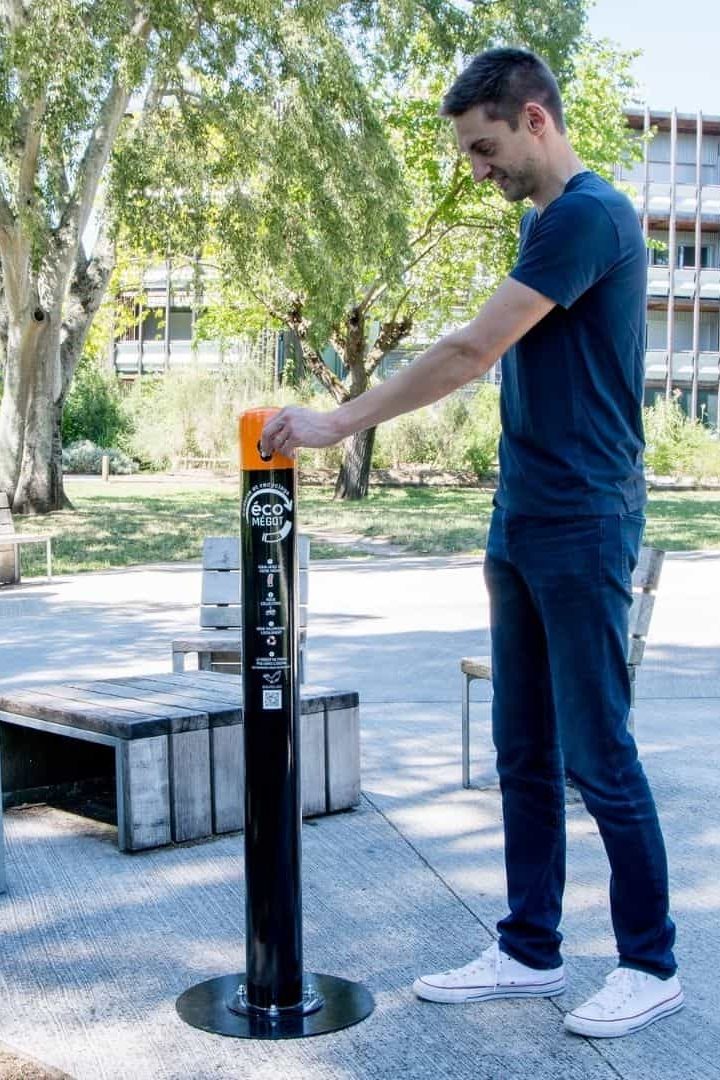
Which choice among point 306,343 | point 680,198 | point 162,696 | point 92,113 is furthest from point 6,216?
point 680,198

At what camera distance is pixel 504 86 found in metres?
2.99

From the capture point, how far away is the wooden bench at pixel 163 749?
4660 mm

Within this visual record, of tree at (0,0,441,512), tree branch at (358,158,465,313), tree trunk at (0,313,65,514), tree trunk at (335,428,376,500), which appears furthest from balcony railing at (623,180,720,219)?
tree trunk at (0,313,65,514)

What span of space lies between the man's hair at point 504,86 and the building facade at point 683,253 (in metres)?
57.0

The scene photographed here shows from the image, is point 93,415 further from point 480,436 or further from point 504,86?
point 504,86

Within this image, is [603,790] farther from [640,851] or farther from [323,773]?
[323,773]

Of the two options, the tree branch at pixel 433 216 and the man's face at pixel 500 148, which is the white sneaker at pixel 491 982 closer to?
the man's face at pixel 500 148

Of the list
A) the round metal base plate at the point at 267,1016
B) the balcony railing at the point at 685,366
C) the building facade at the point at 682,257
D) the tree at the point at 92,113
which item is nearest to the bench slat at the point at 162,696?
the round metal base plate at the point at 267,1016

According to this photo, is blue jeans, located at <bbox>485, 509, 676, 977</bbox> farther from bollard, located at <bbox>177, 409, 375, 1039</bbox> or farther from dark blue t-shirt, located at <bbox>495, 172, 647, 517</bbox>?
bollard, located at <bbox>177, 409, 375, 1039</bbox>

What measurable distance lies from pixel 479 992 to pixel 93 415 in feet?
142

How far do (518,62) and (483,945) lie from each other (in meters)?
2.24

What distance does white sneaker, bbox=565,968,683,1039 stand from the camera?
124 inches

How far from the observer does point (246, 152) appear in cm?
1962

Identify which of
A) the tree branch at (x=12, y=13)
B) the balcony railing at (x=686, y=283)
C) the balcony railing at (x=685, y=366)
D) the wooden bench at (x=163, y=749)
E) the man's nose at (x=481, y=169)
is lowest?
the wooden bench at (x=163, y=749)
